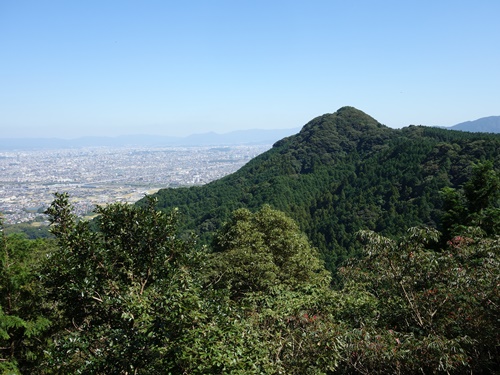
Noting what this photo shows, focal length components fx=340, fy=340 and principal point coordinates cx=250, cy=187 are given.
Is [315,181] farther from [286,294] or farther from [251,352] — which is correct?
[251,352]

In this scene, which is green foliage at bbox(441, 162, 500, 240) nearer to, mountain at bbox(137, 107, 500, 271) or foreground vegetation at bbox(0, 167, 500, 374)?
mountain at bbox(137, 107, 500, 271)

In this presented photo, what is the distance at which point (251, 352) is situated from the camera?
202 inches

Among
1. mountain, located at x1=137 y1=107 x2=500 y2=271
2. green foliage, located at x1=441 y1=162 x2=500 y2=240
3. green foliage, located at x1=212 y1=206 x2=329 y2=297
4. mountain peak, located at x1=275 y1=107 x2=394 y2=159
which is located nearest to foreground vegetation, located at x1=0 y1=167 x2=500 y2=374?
green foliage, located at x1=212 y1=206 x2=329 y2=297

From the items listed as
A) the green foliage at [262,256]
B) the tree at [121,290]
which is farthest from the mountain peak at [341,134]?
the tree at [121,290]

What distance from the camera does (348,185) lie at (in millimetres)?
58281

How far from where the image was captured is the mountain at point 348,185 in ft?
146

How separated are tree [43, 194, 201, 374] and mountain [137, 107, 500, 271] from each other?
25.6 meters

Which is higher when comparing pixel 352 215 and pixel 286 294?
pixel 286 294

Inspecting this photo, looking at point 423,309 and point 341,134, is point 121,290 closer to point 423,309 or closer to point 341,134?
point 423,309

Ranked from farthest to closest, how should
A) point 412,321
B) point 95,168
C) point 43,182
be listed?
point 95,168, point 43,182, point 412,321

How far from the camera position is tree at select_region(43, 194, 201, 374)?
5188 mm

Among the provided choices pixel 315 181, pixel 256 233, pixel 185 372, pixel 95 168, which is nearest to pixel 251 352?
pixel 185 372

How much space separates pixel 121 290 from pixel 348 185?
54.6 m

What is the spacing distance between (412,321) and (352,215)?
42084 millimetres
